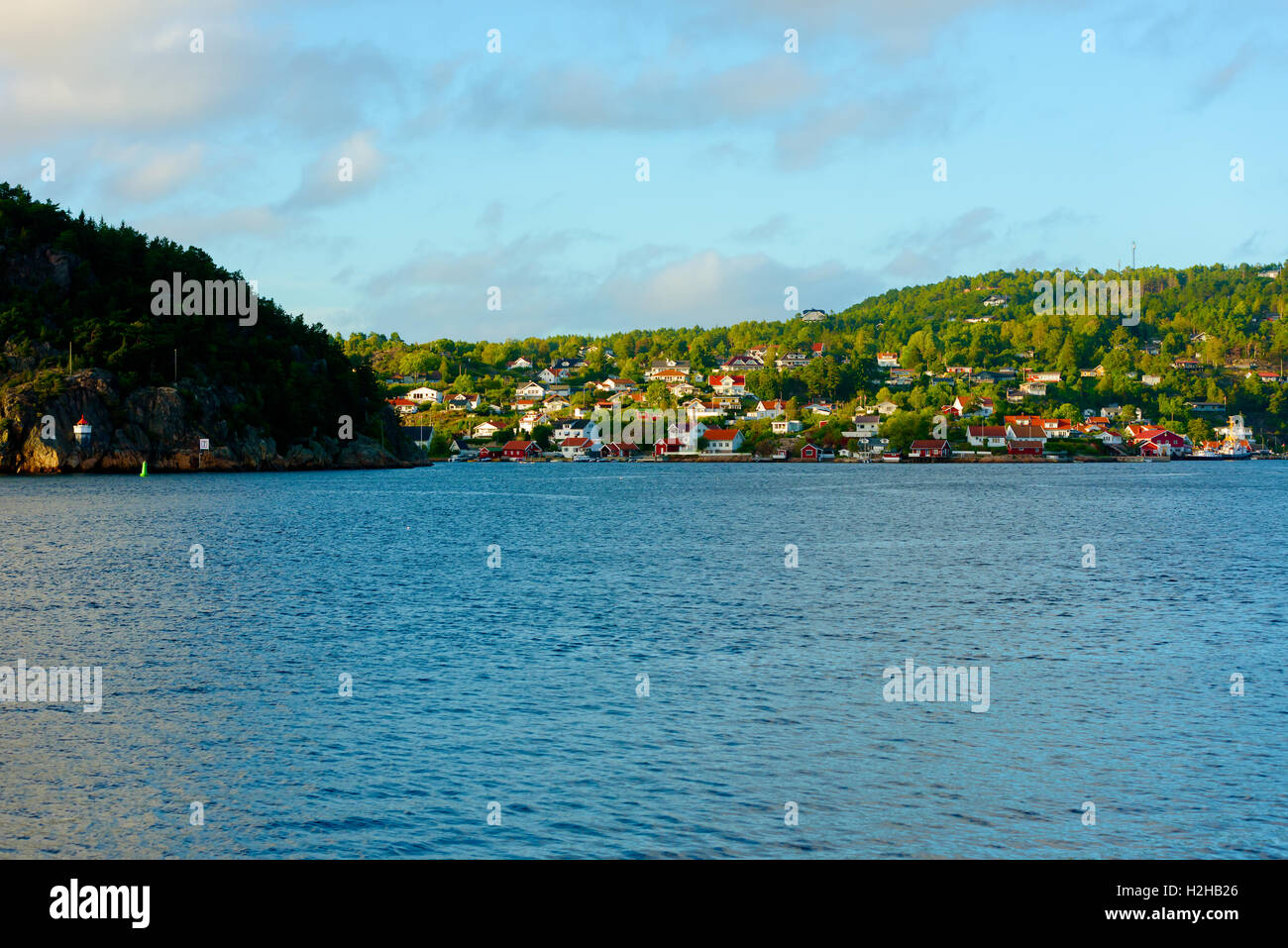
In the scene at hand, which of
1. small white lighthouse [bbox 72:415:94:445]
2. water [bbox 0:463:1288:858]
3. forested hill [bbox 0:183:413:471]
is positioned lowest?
water [bbox 0:463:1288:858]

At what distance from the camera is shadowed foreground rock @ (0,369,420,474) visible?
399 ft

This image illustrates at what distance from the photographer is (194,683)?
25.3 meters

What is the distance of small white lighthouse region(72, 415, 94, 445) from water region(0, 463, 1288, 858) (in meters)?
72.5

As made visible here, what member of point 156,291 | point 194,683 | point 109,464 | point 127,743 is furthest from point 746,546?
point 156,291

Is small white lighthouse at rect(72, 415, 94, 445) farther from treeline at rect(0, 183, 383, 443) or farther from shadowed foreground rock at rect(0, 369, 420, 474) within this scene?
treeline at rect(0, 183, 383, 443)

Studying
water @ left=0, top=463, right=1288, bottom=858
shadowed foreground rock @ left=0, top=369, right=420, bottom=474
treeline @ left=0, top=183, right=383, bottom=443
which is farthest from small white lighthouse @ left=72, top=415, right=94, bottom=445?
water @ left=0, top=463, right=1288, bottom=858

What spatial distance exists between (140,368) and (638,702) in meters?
129

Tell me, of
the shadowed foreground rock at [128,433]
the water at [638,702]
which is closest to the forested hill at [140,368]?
the shadowed foreground rock at [128,433]

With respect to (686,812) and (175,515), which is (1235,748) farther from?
(175,515)

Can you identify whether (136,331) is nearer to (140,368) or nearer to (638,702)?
(140,368)

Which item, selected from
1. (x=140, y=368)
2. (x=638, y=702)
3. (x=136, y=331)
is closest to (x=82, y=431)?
(x=140, y=368)

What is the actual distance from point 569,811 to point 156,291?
152150mm

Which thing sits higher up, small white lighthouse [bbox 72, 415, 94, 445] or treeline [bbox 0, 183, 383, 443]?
treeline [bbox 0, 183, 383, 443]

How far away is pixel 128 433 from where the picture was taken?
12988 centimetres
